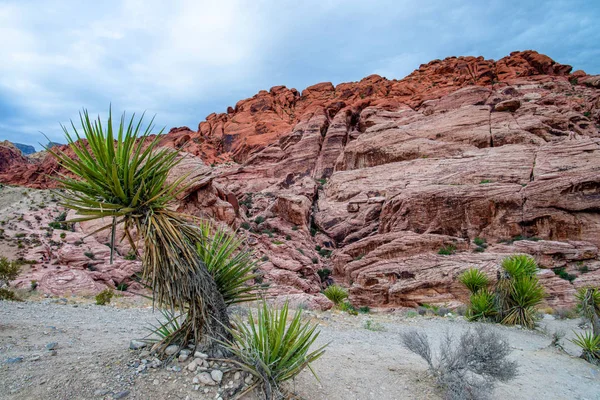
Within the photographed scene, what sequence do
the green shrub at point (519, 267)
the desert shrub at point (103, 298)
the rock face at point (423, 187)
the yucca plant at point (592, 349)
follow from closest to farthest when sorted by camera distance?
the yucca plant at point (592, 349), the green shrub at point (519, 267), the desert shrub at point (103, 298), the rock face at point (423, 187)

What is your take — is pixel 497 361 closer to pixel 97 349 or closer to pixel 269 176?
pixel 97 349

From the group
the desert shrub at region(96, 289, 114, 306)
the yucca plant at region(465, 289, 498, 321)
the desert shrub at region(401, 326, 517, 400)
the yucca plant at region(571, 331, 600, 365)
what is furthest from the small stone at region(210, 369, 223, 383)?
the desert shrub at region(96, 289, 114, 306)

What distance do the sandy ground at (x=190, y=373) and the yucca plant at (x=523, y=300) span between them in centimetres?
201

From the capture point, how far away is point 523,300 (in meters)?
9.73

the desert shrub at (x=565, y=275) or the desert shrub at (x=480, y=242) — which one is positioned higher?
the desert shrub at (x=480, y=242)

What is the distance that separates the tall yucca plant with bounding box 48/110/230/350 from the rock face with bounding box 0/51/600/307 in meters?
3.41

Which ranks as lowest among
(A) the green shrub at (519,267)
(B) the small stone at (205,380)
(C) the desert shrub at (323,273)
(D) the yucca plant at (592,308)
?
(C) the desert shrub at (323,273)

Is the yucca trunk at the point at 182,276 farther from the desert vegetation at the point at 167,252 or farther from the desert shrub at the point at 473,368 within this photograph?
the desert shrub at the point at 473,368

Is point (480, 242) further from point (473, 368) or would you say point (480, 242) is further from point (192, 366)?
point (192, 366)

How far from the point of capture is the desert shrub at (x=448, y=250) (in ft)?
69.1

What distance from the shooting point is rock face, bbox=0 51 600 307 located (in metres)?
19.6

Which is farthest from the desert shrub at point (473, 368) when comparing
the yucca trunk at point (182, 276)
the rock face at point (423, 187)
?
the rock face at point (423, 187)

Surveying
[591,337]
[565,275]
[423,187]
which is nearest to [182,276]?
[591,337]

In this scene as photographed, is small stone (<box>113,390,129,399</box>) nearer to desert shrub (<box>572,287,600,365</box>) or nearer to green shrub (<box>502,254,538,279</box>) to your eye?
desert shrub (<box>572,287,600,365</box>)
